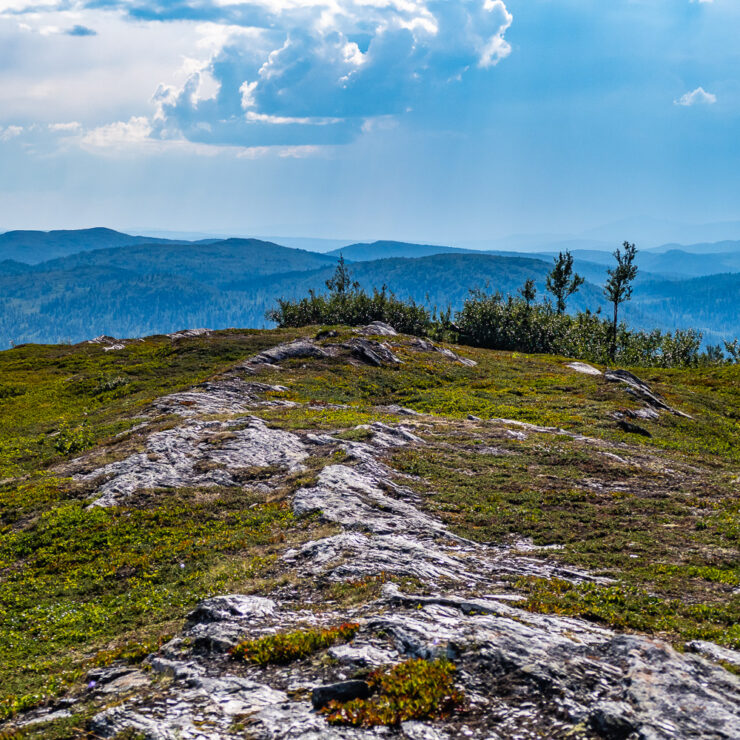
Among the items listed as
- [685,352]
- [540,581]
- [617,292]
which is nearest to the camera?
[540,581]

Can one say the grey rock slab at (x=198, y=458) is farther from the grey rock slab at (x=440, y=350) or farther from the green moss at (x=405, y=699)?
the grey rock slab at (x=440, y=350)

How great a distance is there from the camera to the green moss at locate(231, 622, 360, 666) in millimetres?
12039

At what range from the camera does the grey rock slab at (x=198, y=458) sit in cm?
2723

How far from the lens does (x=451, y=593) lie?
50.0 ft

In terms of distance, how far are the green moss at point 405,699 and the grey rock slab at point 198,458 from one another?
1808cm

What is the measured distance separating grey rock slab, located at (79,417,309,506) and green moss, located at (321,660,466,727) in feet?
59.3

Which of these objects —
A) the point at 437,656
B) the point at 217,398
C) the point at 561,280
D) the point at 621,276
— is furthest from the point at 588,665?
the point at 561,280

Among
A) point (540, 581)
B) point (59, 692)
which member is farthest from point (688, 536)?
point (59, 692)

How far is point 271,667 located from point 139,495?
1643cm

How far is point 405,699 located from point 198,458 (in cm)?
2253

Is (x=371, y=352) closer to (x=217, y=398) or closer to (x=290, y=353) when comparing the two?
(x=290, y=353)

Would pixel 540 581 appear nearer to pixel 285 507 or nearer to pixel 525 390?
pixel 285 507

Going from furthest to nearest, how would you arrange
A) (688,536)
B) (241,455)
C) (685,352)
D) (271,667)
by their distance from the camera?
(685,352) → (241,455) → (688,536) → (271,667)

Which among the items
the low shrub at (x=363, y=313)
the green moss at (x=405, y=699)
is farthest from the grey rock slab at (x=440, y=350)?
the green moss at (x=405, y=699)
